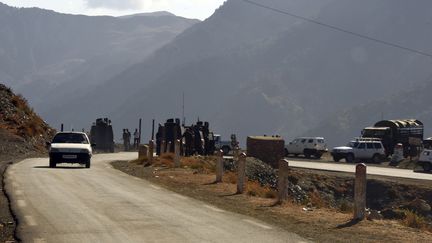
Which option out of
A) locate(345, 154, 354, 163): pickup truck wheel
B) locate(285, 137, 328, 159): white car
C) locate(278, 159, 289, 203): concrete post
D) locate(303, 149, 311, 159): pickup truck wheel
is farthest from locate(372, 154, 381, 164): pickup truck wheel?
locate(278, 159, 289, 203): concrete post

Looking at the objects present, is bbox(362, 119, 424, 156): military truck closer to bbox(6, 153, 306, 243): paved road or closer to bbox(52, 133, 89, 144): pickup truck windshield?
bbox(52, 133, 89, 144): pickup truck windshield

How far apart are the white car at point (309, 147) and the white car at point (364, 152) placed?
5.91m

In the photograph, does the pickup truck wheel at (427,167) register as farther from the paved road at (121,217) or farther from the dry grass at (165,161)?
the paved road at (121,217)

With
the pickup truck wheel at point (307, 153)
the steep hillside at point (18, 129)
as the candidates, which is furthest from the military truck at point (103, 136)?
the pickup truck wheel at point (307, 153)

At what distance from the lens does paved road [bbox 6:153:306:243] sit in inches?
443

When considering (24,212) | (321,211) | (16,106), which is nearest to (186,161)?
(321,211)

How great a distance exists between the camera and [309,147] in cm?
6700

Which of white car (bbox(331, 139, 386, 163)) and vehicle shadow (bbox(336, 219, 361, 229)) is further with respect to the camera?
white car (bbox(331, 139, 386, 163))

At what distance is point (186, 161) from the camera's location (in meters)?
34.1

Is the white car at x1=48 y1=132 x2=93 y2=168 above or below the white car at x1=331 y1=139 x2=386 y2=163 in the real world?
above

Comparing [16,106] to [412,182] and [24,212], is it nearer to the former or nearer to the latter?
[412,182]

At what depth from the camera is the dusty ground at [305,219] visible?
1218 cm

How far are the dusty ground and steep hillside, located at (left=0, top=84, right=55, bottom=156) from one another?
2371cm

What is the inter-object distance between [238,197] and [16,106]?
4132 cm
